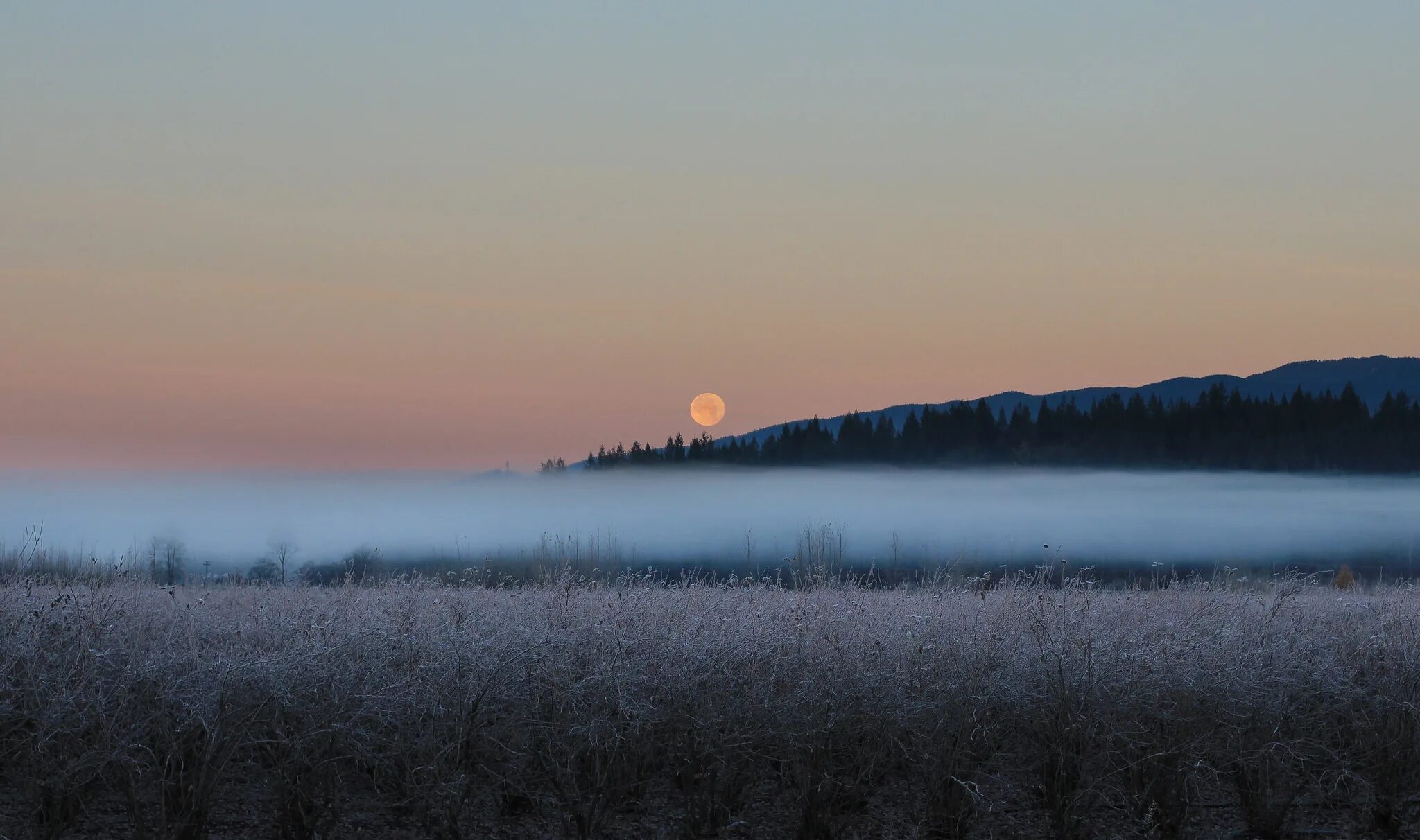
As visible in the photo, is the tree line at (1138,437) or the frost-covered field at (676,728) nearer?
the frost-covered field at (676,728)

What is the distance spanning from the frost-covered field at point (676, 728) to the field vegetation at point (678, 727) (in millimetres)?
32

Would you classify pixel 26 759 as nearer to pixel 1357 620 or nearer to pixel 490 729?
pixel 490 729

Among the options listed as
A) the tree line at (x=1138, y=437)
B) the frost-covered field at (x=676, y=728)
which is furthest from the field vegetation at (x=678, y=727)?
the tree line at (x=1138, y=437)

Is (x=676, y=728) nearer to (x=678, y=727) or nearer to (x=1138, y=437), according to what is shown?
(x=678, y=727)

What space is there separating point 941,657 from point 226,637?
6553mm

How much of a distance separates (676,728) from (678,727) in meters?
0.03

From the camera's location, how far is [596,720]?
974cm

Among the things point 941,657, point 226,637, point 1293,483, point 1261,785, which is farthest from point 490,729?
point 1293,483

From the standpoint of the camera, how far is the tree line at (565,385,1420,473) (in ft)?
201

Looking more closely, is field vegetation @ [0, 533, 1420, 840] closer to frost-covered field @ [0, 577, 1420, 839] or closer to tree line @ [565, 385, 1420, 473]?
frost-covered field @ [0, 577, 1420, 839]

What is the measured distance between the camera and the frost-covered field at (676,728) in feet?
31.4

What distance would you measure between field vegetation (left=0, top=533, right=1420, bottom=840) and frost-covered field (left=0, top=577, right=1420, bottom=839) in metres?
0.03

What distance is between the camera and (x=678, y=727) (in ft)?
34.0

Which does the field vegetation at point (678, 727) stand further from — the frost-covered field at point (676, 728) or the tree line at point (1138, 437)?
the tree line at point (1138, 437)
